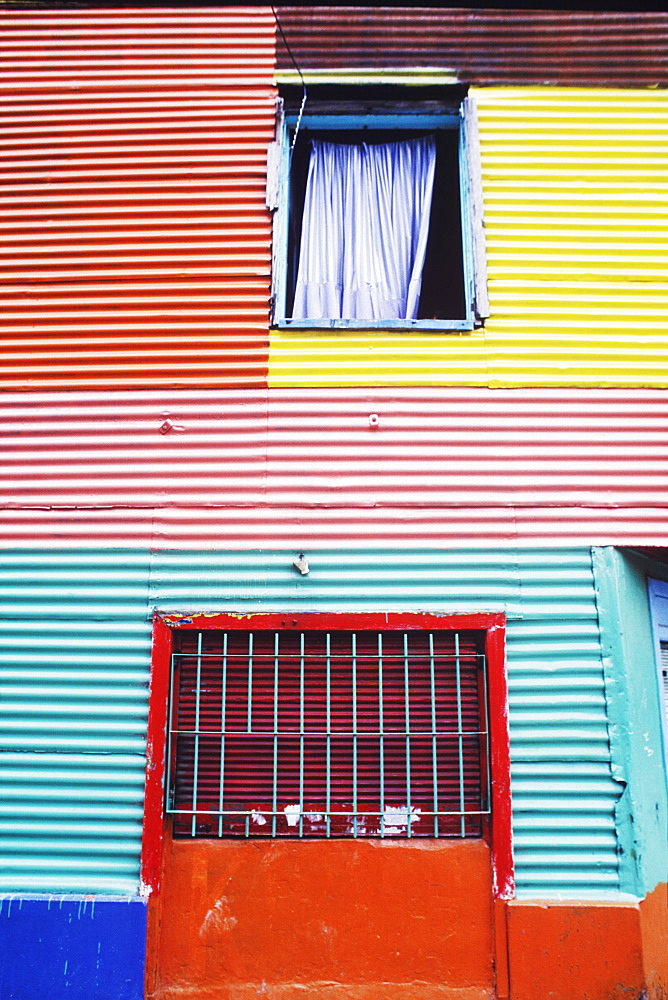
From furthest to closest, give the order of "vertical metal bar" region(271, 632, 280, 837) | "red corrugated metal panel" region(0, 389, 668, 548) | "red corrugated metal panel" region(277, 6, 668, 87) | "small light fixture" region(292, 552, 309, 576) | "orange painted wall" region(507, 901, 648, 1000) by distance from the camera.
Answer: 1. "red corrugated metal panel" region(277, 6, 668, 87)
2. "red corrugated metal panel" region(0, 389, 668, 548)
3. "small light fixture" region(292, 552, 309, 576)
4. "vertical metal bar" region(271, 632, 280, 837)
5. "orange painted wall" region(507, 901, 648, 1000)

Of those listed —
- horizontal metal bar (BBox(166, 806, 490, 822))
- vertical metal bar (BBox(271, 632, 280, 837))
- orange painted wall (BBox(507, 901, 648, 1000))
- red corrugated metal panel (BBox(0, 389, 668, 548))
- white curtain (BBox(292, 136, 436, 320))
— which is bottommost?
orange painted wall (BBox(507, 901, 648, 1000))

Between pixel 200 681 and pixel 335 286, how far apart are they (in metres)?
3.00

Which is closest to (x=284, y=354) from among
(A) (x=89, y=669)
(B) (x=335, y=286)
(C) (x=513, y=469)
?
(B) (x=335, y=286)

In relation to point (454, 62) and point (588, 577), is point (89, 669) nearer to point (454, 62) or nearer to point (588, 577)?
point (588, 577)

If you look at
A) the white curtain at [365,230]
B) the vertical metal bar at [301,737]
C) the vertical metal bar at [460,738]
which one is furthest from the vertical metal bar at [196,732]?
the white curtain at [365,230]

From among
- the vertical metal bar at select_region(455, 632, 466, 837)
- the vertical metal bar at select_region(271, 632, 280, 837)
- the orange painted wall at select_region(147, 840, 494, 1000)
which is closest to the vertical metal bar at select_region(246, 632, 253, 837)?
the vertical metal bar at select_region(271, 632, 280, 837)

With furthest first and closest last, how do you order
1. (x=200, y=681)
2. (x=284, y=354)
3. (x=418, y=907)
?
(x=284, y=354)
(x=200, y=681)
(x=418, y=907)

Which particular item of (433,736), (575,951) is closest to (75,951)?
(433,736)

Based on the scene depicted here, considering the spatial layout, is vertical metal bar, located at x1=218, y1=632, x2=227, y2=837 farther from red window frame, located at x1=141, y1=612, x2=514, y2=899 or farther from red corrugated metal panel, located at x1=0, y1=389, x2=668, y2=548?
red corrugated metal panel, located at x1=0, y1=389, x2=668, y2=548

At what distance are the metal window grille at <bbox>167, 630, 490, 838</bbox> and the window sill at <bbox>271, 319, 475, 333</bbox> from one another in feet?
6.96

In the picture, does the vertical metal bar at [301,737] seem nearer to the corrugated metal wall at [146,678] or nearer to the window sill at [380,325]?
the corrugated metal wall at [146,678]

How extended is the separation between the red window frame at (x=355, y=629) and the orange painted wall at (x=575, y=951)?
234 mm

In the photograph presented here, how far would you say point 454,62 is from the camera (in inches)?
211

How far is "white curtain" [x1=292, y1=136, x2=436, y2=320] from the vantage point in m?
5.23
